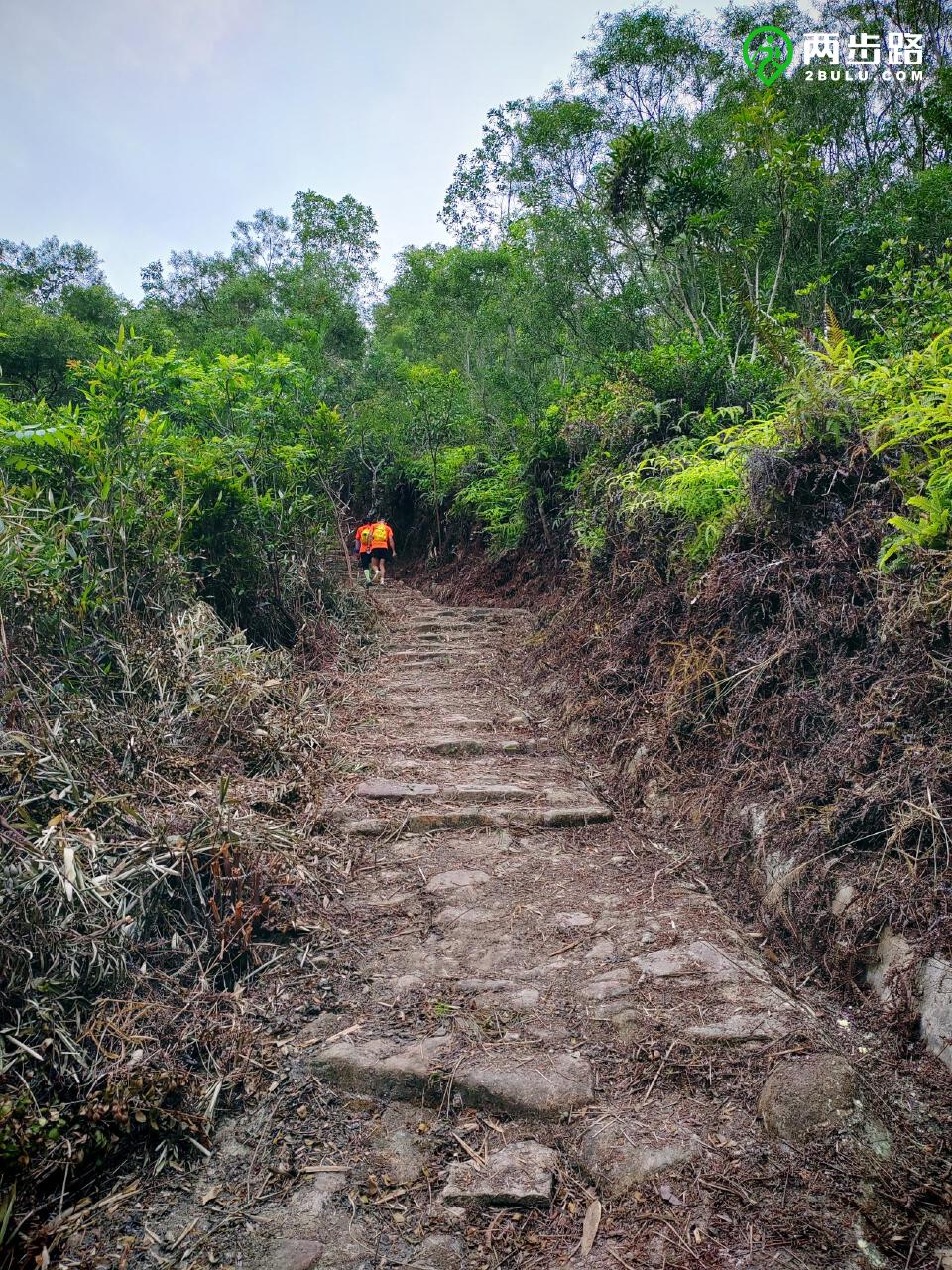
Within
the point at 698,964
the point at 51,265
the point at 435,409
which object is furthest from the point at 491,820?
the point at 51,265

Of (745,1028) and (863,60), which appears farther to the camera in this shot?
(863,60)

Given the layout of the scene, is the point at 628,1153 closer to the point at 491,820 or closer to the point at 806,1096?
the point at 806,1096

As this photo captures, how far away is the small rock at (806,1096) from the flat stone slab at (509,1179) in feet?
1.93

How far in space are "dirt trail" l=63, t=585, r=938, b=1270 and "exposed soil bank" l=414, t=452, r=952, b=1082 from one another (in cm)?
21

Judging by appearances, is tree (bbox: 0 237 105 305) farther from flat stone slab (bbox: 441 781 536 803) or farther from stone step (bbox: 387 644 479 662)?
flat stone slab (bbox: 441 781 536 803)

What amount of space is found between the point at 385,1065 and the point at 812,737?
2.01 meters

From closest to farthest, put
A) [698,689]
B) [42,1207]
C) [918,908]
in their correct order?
1. [42,1207]
2. [918,908]
3. [698,689]

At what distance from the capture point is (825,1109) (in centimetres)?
179

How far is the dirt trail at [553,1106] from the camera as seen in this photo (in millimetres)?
1582

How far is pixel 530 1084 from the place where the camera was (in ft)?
6.58

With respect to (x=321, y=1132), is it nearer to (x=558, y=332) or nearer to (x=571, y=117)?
(x=558, y=332)

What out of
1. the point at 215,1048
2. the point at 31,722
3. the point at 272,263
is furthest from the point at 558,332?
the point at 272,263

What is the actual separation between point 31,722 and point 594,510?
14.6ft

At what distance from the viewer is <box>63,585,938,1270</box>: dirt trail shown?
62.3 inches
